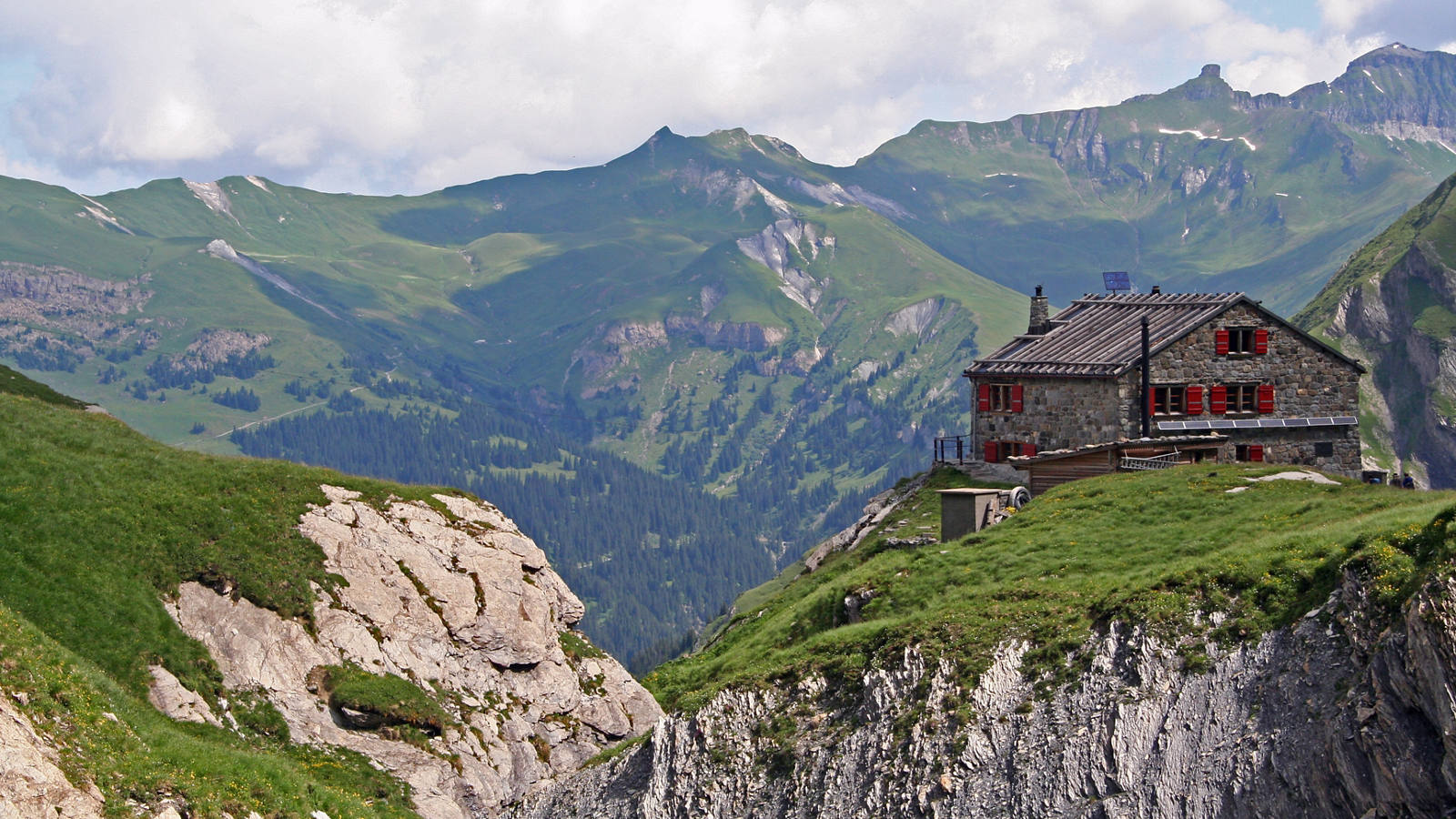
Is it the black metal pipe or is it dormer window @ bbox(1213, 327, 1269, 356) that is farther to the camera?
dormer window @ bbox(1213, 327, 1269, 356)

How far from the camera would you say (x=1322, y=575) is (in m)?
33.0

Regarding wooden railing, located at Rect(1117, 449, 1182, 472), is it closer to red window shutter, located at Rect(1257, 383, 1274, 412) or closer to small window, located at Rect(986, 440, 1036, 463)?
small window, located at Rect(986, 440, 1036, 463)

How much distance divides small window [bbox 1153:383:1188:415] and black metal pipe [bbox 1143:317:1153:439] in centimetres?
57

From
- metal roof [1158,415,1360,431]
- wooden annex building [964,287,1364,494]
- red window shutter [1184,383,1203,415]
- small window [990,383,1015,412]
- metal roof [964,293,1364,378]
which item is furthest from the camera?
small window [990,383,1015,412]

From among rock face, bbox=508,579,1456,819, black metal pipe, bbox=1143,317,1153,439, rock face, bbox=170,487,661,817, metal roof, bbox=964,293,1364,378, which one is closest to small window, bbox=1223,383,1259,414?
metal roof, bbox=964,293,1364,378

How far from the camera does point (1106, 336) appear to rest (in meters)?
76.4

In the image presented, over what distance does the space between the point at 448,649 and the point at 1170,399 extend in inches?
1685

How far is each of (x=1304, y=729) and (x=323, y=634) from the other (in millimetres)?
31984

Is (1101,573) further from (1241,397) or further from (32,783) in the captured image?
(1241,397)

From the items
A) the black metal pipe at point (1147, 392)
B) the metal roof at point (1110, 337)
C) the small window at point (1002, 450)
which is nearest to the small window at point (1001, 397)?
the metal roof at point (1110, 337)

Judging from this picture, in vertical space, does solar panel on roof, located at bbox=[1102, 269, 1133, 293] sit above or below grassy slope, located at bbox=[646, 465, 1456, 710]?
above

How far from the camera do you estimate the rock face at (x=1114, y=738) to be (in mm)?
26875

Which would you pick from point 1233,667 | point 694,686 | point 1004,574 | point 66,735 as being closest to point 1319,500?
point 1004,574

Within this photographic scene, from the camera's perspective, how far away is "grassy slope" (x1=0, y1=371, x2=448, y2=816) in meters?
31.8
